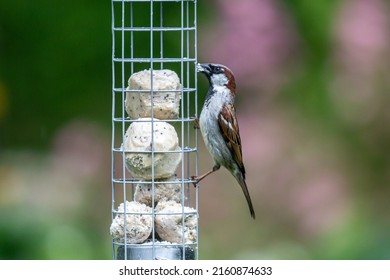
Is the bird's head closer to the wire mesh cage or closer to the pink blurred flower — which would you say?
the wire mesh cage

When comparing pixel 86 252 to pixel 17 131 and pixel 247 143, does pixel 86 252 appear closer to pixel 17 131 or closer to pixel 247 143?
pixel 247 143

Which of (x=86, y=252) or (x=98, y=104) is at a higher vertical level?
(x=98, y=104)

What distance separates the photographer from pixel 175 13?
9055 mm

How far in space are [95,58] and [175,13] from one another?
33.9 inches

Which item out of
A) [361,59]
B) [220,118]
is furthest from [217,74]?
[361,59]

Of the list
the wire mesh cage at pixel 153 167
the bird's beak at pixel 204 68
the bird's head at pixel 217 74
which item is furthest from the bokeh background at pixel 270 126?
the wire mesh cage at pixel 153 167

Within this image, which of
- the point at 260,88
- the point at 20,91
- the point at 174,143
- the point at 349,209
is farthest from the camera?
the point at 20,91

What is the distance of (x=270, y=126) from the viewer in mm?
8859

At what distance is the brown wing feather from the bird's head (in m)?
0.12

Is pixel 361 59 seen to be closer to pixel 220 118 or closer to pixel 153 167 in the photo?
pixel 220 118

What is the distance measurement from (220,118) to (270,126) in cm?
277

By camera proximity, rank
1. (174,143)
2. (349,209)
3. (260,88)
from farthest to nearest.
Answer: (260,88) → (349,209) → (174,143)

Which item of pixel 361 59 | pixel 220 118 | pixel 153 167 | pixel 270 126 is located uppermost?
pixel 361 59

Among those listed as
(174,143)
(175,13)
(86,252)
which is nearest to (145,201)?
(174,143)
